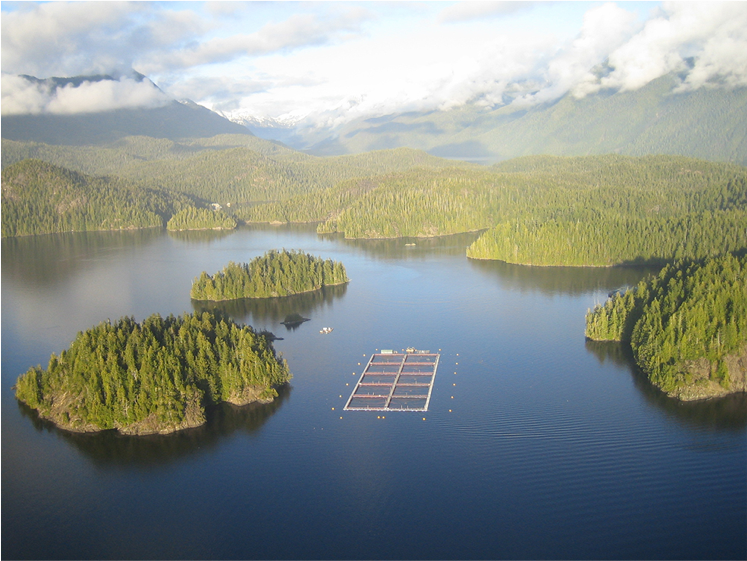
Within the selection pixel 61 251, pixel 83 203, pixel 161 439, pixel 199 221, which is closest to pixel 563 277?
pixel 161 439

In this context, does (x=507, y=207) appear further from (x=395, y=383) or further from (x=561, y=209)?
(x=395, y=383)

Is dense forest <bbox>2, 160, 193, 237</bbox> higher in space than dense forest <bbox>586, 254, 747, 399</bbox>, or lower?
higher

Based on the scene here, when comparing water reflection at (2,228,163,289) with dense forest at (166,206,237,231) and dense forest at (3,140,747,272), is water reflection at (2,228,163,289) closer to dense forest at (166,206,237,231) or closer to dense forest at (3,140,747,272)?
dense forest at (3,140,747,272)

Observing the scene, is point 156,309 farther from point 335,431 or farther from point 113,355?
point 335,431

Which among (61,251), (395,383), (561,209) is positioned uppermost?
(561,209)

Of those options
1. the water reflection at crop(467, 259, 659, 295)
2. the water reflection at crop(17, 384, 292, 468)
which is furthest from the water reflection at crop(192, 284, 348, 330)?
the water reflection at crop(467, 259, 659, 295)

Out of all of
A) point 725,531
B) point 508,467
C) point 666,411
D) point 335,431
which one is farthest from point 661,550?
point 335,431

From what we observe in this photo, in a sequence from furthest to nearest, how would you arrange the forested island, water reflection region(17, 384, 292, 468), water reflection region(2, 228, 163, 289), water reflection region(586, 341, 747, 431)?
the forested island
water reflection region(2, 228, 163, 289)
water reflection region(586, 341, 747, 431)
water reflection region(17, 384, 292, 468)
